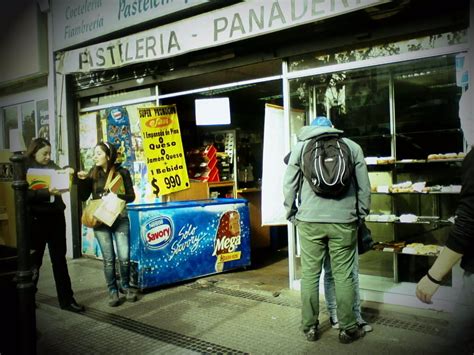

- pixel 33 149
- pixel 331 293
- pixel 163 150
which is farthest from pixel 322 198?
pixel 163 150

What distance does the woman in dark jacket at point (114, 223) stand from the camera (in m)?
5.38

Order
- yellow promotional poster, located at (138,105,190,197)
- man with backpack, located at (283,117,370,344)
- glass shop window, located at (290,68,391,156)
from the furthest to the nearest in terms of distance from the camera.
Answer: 1. yellow promotional poster, located at (138,105,190,197)
2. glass shop window, located at (290,68,391,156)
3. man with backpack, located at (283,117,370,344)

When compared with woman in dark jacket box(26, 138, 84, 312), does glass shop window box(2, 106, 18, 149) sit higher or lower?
higher

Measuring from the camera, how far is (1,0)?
8.71 meters

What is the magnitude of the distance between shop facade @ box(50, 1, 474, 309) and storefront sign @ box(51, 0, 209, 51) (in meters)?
0.62

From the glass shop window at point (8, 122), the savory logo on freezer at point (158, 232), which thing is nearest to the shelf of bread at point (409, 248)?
the savory logo on freezer at point (158, 232)

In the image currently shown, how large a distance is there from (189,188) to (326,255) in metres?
3.47

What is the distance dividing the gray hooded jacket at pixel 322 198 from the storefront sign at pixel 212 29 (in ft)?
5.18

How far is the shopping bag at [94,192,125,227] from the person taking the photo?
5.22m

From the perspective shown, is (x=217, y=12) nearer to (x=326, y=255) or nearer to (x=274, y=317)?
(x=326, y=255)

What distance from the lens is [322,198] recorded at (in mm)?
3965

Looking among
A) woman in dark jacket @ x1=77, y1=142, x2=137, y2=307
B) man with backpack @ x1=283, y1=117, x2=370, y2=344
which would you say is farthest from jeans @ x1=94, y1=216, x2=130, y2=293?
man with backpack @ x1=283, y1=117, x2=370, y2=344

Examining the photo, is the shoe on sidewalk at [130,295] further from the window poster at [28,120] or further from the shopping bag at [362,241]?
the window poster at [28,120]

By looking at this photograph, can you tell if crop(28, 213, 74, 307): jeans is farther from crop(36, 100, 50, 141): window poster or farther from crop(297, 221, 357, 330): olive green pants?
crop(36, 100, 50, 141): window poster
